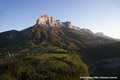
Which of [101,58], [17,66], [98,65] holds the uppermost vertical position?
[17,66]

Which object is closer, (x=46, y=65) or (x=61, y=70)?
(x=61, y=70)

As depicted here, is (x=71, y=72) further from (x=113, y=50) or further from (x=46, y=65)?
(x=113, y=50)

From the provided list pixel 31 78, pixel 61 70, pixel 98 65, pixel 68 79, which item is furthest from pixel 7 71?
pixel 98 65

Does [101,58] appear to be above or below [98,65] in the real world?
above

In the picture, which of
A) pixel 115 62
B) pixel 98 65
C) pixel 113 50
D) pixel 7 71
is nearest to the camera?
pixel 7 71

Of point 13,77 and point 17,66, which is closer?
point 13,77

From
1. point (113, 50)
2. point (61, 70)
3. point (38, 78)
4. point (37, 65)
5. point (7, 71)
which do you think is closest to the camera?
point (38, 78)

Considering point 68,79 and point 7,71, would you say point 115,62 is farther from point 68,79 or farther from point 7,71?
point 7,71

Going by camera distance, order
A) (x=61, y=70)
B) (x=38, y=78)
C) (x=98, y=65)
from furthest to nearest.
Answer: (x=98, y=65) → (x=61, y=70) → (x=38, y=78)

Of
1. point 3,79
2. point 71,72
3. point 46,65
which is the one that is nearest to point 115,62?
point 71,72
